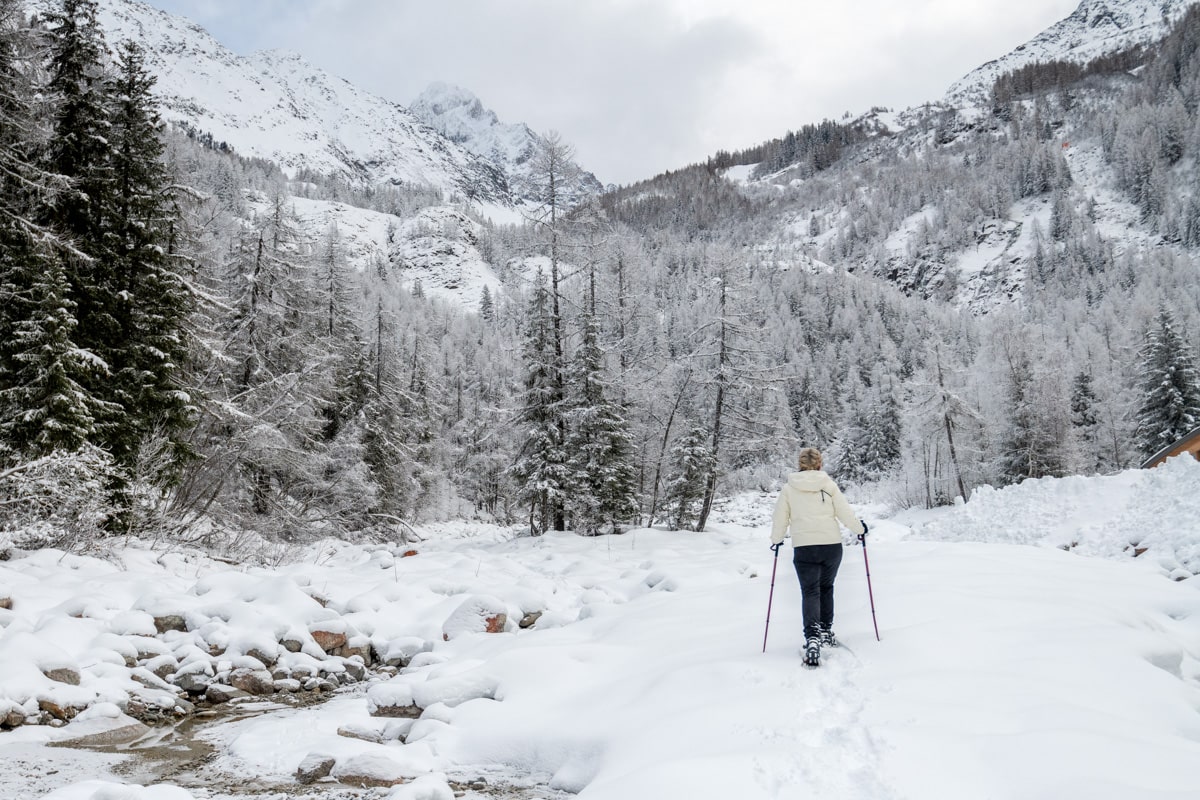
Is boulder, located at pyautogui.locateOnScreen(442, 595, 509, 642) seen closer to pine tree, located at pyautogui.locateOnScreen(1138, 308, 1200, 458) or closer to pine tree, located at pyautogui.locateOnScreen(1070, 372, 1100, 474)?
pine tree, located at pyautogui.locateOnScreen(1138, 308, 1200, 458)

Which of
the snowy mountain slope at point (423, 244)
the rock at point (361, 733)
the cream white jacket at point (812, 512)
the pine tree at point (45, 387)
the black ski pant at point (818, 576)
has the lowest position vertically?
the rock at point (361, 733)

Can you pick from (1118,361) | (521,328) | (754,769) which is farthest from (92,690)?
(1118,361)

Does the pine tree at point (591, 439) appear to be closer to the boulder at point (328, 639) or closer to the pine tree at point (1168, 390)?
the boulder at point (328, 639)

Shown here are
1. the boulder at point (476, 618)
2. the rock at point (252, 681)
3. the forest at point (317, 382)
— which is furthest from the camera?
the forest at point (317, 382)

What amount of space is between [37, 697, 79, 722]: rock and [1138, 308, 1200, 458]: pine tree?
4262 cm

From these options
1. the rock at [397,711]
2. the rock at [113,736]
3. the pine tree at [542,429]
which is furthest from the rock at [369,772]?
the pine tree at [542,429]

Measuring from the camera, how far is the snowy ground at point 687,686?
386 centimetres

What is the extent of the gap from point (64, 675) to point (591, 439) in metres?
16.1

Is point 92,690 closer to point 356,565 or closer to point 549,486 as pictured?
point 356,565

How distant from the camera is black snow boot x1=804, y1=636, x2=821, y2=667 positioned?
5652 mm

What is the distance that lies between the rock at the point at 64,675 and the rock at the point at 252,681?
4.94 ft

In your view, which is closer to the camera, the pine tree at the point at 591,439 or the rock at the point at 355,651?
the rock at the point at 355,651

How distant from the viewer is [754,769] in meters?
3.93

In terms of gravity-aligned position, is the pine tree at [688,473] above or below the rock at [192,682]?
above
